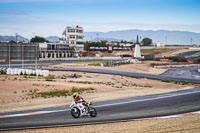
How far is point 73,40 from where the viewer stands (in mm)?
153375

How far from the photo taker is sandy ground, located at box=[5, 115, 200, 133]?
1673 cm

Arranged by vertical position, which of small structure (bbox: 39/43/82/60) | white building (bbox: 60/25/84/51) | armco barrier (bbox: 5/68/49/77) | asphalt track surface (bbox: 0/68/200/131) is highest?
white building (bbox: 60/25/84/51)

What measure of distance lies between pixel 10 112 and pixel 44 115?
3410 millimetres

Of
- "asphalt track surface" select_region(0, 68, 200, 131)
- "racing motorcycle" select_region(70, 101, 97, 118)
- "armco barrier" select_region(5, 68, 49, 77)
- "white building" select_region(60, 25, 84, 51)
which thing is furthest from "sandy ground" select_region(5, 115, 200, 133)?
"white building" select_region(60, 25, 84, 51)

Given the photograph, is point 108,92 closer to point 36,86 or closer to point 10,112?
point 36,86

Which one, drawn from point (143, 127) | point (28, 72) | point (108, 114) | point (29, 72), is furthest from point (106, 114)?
point (28, 72)

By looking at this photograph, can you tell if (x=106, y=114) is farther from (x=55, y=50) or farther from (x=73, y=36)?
(x=73, y=36)

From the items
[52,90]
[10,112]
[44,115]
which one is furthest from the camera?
[52,90]

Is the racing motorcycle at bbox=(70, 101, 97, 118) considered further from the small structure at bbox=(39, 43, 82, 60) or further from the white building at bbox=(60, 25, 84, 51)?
the white building at bbox=(60, 25, 84, 51)

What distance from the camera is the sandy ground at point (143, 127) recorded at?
16734 millimetres

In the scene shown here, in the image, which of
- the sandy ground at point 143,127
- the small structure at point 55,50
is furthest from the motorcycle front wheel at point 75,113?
the small structure at point 55,50

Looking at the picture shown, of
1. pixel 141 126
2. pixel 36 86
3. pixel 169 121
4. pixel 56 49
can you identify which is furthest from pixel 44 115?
pixel 56 49

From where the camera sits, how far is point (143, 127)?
17688mm

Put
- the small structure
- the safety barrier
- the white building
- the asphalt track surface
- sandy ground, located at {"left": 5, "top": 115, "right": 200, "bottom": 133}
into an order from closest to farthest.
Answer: sandy ground, located at {"left": 5, "top": 115, "right": 200, "bottom": 133}, the asphalt track surface, the safety barrier, the small structure, the white building
